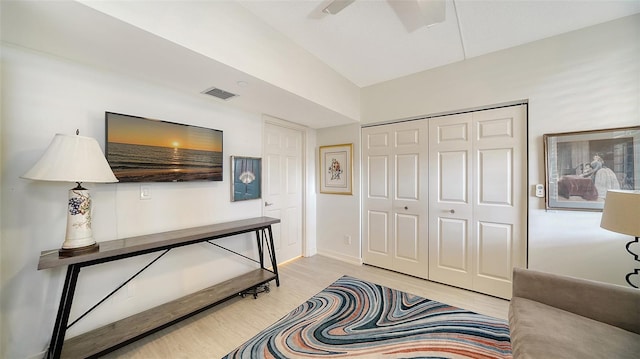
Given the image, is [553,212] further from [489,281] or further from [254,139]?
[254,139]

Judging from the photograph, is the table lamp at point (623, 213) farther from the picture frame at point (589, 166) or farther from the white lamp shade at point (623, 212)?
the picture frame at point (589, 166)

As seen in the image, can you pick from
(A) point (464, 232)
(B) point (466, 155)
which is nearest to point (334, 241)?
(A) point (464, 232)

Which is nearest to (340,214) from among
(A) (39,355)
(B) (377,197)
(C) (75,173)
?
(B) (377,197)

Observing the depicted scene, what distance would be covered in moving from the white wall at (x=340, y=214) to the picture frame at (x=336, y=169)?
63 millimetres

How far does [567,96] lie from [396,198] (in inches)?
72.8

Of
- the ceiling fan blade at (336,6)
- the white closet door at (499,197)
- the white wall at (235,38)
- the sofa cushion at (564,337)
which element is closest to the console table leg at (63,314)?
the white wall at (235,38)

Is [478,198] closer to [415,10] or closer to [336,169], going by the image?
[336,169]

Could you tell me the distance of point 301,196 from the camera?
3.60 m

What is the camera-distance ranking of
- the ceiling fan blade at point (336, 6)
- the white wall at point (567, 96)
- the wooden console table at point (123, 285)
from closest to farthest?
the wooden console table at point (123, 285) → the ceiling fan blade at point (336, 6) → the white wall at point (567, 96)

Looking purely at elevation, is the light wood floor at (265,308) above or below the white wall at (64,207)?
below

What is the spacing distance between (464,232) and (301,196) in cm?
224

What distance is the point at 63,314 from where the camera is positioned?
138 cm

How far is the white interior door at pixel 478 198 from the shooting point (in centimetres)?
227

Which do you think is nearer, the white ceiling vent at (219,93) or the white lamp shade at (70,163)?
the white lamp shade at (70,163)
